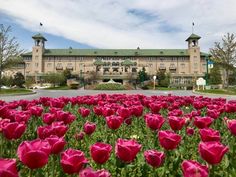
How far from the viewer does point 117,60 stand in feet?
456

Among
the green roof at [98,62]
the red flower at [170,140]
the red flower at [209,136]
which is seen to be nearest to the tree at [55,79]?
the green roof at [98,62]

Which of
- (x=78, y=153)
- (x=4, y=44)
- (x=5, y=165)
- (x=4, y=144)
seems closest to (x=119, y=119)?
(x=4, y=144)

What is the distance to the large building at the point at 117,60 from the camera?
13512cm

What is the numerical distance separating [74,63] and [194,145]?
13794 cm

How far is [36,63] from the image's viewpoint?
135 m

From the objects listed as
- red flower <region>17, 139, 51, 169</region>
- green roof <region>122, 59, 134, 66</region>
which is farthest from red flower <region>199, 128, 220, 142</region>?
green roof <region>122, 59, 134, 66</region>

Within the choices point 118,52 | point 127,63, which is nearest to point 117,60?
point 118,52

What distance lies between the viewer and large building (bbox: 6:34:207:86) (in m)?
135

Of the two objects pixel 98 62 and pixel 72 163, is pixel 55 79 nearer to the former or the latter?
pixel 98 62

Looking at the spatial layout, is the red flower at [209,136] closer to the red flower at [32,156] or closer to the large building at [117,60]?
the red flower at [32,156]

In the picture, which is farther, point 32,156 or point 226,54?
point 226,54

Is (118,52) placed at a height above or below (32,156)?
above

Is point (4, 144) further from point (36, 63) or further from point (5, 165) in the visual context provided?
point (36, 63)

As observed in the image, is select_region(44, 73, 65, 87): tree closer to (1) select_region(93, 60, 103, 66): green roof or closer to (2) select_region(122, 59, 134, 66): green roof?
(1) select_region(93, 60, 103, 66): green roof
